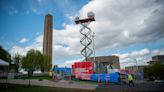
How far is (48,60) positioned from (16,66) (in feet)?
46.3

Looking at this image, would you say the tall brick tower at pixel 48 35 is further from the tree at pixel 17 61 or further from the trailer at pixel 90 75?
the trailer at pixel 90 75

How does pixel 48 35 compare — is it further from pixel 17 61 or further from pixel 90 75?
pixel 90 75

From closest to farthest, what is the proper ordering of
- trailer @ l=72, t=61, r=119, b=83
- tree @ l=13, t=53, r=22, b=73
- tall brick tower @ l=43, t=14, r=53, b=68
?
trailer @ l=72, t=61, r=119, b=83
tree @ l=13, t=53, r=22, b=73
tall brick tower @ l=43, t=14, r=53, b=68

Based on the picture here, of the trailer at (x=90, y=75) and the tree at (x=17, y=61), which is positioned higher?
the tree at (x=17, y=61)

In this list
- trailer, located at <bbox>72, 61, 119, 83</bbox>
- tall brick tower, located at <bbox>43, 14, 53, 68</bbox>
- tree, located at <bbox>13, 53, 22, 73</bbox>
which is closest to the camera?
trailer, located at <bbox>72, 61, 119, 83</bbox>

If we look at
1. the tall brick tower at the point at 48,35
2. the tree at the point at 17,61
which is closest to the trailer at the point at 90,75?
the tree at the point at 17,61

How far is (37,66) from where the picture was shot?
62969 mm

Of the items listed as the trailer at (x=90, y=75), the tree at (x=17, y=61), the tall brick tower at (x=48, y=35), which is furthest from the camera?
the tall brick tower at (x=48, y=35)

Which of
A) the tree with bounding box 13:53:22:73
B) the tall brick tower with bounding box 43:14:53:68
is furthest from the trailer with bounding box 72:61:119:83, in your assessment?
the tall brick tower with bounding box 43:14:53:68

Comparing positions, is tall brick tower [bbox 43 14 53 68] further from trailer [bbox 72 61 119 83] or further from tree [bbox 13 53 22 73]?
trailer [bbox 72 61 119 83]

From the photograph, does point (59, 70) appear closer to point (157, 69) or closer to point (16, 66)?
point (16, 66)

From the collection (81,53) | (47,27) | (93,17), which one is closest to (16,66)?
(81,53)

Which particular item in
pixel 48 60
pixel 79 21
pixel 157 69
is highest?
pixel 79 21

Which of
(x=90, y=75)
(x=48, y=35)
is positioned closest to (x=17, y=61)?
(x=90, y=75)
